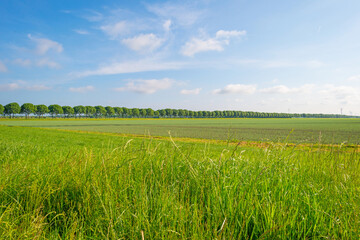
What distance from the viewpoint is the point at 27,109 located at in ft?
506

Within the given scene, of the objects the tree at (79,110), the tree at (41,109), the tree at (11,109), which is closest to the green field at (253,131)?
the tree at (11,109)

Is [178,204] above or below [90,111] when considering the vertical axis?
below

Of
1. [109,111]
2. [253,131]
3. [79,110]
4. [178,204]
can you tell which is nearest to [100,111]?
[109,111]

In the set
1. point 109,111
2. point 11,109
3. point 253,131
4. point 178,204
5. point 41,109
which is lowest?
point 253,131

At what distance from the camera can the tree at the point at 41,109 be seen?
16125cm

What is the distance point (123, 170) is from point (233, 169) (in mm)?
1786

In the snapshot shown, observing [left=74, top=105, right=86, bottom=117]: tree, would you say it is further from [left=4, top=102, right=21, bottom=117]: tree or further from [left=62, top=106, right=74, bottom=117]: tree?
[left=4, top=102, right=21, bottom=117]: tree

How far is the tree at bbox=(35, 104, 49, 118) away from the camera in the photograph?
161 m

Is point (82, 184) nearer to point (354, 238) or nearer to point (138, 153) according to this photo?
point (138, 153)

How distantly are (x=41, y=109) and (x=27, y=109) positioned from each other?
29.4ft

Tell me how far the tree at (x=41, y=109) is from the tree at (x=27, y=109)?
3879 mm

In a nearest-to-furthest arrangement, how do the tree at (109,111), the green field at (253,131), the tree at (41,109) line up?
the green field at (253,131)
the tree at (41,109)
the tree at (109,111)

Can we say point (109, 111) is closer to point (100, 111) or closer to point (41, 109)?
point (100, 111)

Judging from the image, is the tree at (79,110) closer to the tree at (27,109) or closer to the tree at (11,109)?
the tree at (27,109)
